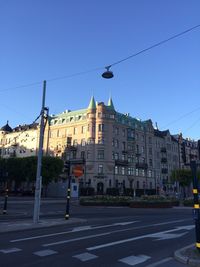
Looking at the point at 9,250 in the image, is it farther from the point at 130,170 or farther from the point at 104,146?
the point at 130,170

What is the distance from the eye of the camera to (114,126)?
283 feet

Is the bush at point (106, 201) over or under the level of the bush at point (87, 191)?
under

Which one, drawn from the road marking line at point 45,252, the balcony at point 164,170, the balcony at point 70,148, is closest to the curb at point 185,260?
the road marking line at point 45,252

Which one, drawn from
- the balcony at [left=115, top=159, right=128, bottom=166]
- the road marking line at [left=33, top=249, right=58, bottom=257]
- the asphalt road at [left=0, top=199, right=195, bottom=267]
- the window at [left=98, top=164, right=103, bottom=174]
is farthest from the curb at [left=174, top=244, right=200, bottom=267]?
the balcony at [left=115, top=159, right=128, bottom=166]

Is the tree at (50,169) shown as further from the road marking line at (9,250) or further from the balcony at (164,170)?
the road marking line at (9,250)

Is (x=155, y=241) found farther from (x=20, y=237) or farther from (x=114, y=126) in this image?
(x=114, y=126)

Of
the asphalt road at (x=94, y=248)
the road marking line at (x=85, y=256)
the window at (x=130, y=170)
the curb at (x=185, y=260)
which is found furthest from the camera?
the window at (x=130, y=170)

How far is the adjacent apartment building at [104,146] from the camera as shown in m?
81.2

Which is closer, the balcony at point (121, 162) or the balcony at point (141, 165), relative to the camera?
the balcony at point (121, 162)

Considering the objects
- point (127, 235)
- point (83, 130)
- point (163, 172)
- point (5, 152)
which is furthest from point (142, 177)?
point (127, 235)

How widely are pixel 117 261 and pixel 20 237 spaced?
18.1 feet

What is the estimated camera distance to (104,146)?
82062mm

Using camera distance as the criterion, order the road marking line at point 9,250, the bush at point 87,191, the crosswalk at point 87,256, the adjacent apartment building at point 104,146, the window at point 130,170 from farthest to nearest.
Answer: the window at point 130,170 < the adjacent apartment building at point 104,146 < the bush at point 87,191 < the road marking line at point 9,250 < the crosswalk at point 87,256

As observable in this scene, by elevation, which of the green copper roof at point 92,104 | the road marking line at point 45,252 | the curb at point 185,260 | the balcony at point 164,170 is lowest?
the road marking line at point 45,252
